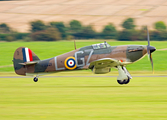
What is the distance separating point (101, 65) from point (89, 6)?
5922cm

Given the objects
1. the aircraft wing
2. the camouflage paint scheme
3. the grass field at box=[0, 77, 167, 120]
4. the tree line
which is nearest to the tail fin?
the camouflage paint scheme

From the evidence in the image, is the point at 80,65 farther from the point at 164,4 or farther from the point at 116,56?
the point at 164,4

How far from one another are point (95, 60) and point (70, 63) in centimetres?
147

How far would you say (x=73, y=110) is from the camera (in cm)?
952

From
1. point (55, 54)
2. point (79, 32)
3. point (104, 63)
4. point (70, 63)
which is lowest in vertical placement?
point (104, 63)

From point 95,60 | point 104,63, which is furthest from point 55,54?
point 104,63

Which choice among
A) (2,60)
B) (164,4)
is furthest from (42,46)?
(164,4)

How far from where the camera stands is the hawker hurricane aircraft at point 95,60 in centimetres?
1602

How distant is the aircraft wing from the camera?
1542cm

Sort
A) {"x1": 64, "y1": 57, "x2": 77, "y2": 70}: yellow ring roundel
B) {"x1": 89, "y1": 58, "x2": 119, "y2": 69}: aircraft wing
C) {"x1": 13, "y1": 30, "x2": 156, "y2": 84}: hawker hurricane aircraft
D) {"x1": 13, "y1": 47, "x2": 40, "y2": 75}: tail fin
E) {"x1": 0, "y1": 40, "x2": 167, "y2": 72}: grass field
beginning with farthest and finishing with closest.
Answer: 1. {"x1": 0, "y1": 40, "x2": 167, "y2": 72}: grass field
2. {"x1": 13, "y1": 47, "x2": 40, "y2": 75}: tail fin
3. {"x1": 64, "y1": 57, "x2": 77, "y2": 70}: yellow ring roundel
4. {"x1": 13, "y1": 30, "x2": 156, "y2": 84}: hawker hurricane aircraft
5. {"x1": 89, "y1": 58, "x2": 119, "y2": 69}: aircraft wing

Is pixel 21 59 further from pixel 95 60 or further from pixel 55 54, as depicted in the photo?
pixel 55 54

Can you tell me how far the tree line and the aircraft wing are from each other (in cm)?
3483

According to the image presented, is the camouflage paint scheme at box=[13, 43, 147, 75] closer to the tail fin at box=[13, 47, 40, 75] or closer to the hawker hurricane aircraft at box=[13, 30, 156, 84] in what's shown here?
the hawker hurricane aircraft at box=[13, 30, 156, 84]

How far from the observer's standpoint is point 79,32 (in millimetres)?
59906
